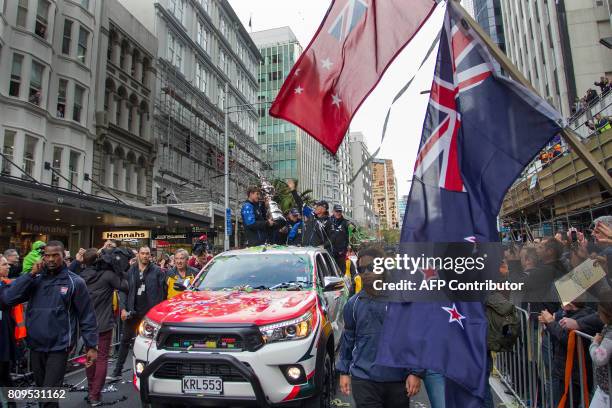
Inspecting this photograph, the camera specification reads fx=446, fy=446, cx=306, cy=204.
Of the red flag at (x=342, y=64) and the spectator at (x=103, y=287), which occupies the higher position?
the red flag at (x=342, y=64)

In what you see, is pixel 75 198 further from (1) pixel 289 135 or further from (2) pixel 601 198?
(1) pixel 289 135

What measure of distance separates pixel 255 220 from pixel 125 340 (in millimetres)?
2891

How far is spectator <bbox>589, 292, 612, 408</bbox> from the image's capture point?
3242 millimetres

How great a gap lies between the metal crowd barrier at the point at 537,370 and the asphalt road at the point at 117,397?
1238mm

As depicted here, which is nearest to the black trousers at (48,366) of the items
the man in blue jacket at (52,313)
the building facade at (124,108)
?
the man in blue jacket at (52,313)

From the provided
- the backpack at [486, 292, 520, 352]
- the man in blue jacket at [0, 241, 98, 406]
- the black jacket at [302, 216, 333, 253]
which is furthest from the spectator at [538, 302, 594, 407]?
the man in blue jacket at [0, 241, 98, 406]

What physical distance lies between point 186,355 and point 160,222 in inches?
806

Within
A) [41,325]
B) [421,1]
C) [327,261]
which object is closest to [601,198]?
[327,261]

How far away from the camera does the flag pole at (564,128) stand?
271 centimetres

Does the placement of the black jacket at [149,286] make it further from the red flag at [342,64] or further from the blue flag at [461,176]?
the blue flag at [461,176]

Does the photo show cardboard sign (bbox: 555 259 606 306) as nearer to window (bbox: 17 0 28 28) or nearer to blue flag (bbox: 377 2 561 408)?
blue flag (bbox: 377 2 561 408)

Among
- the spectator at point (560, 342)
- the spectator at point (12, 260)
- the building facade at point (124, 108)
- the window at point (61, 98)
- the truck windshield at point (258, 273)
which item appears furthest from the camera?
the building facade at point (124, 108)

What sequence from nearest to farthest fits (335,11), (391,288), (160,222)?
(391,288)
(335,11)
(160,222)

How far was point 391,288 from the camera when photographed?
10.4 feet
